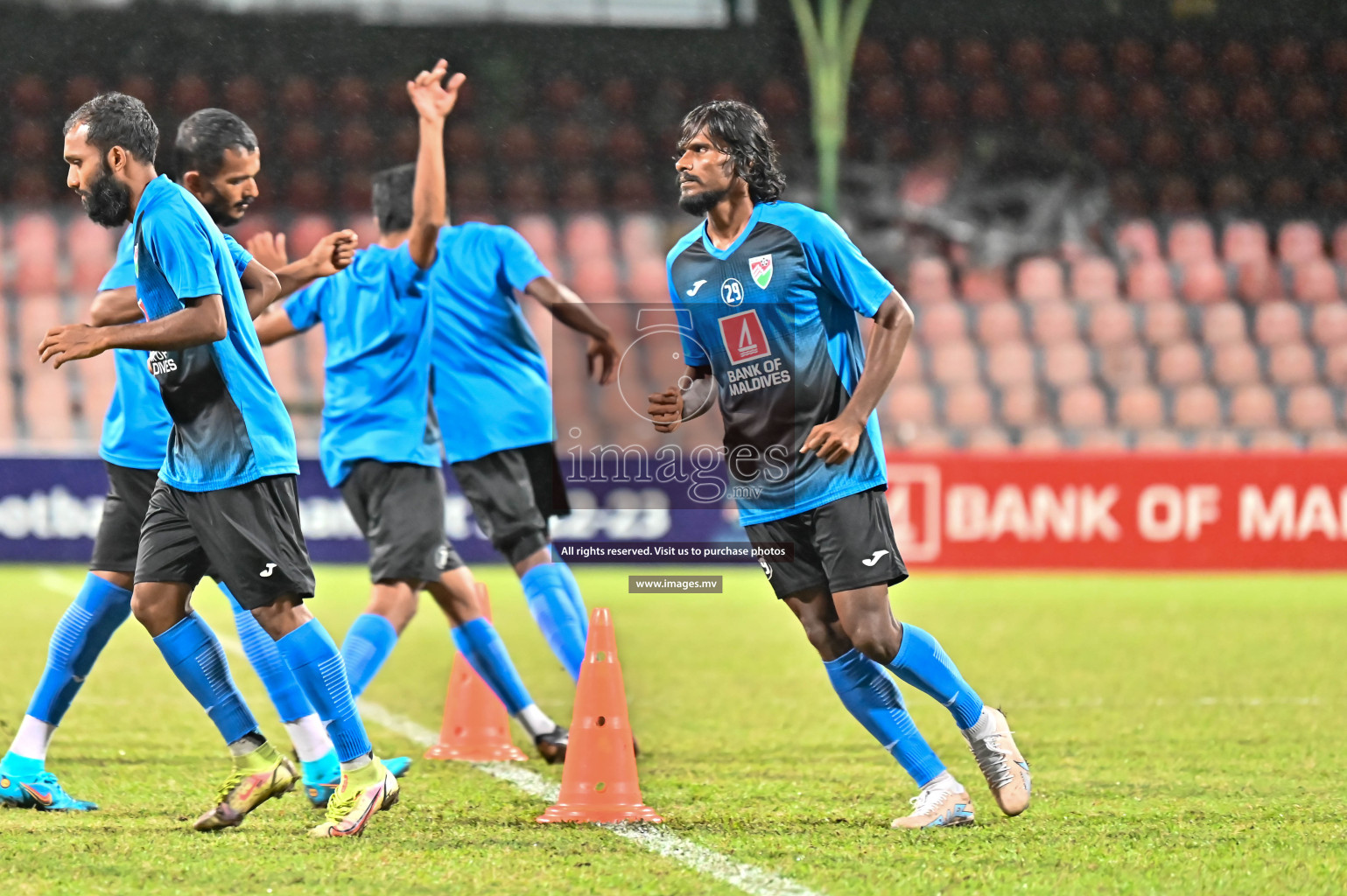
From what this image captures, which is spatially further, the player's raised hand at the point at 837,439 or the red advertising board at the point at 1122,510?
the red advertising board at the point at 1122,510

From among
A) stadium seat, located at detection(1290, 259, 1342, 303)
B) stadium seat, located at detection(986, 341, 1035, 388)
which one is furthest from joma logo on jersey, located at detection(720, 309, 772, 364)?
stadium seat, located at detection(1290, 259, 1342, 303)

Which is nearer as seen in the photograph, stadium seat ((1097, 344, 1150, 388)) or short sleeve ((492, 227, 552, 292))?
short sleeve ((492, 227, 552, 292))

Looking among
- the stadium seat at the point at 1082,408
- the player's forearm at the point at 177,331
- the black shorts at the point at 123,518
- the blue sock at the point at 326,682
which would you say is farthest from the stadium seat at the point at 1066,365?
the player's forearm at the point at 177,331

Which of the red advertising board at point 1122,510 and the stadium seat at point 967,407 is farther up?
the stadium seat at point 967,407

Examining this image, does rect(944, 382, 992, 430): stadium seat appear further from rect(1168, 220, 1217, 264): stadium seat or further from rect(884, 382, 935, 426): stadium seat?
rect(1168, 220, 1217, 264): stadium seat

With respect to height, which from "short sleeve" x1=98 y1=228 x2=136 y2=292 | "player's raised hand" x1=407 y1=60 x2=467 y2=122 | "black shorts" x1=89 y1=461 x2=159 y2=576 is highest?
"player's raised hand" x1=407 y1=60 x2=467 y2=122

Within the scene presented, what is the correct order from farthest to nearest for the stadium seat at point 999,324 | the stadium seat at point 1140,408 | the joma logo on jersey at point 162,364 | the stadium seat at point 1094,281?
the stadium seat at point 1094,281
the stadium seat at point 999,324
the stadium seat at point 1140,408
the joma logo on jersey at point 162,364

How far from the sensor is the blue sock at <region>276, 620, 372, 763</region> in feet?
15.0

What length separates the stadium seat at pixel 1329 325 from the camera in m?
18.6

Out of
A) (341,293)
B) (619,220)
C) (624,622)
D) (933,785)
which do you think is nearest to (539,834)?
(933,785)

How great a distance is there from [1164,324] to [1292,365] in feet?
4.60

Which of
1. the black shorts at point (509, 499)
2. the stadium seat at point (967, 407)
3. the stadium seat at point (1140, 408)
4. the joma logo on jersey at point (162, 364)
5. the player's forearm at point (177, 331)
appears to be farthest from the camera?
the stadium seat at point (967, 407)

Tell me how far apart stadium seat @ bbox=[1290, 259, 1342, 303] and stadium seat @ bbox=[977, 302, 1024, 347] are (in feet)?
10.6

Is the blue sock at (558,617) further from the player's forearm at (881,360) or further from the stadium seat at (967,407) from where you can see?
the stadium seat at (967,407)
